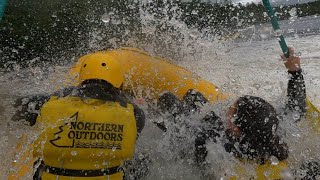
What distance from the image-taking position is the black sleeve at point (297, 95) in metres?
3.54

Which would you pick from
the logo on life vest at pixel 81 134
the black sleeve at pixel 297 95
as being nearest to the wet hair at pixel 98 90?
the logo on life vest at pixel 81 134

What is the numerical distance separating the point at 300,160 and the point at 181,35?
405 centimetres

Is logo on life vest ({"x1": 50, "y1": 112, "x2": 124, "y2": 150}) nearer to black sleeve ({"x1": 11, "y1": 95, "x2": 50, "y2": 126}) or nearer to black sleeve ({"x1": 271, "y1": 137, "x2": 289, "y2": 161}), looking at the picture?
black sleeve ({"x1": 11, "y1": 95, "x2": 50, "y2": 126})

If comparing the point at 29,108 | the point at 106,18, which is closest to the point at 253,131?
the point at 29,108

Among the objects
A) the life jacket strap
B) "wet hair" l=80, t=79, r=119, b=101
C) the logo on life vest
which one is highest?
"wet hair" l=80, t=79, r=119, b=101

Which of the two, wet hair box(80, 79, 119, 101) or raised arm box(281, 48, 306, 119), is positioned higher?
wet hair box(80, 79, 119, 101)

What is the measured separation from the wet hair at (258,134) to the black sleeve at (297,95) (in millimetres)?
875

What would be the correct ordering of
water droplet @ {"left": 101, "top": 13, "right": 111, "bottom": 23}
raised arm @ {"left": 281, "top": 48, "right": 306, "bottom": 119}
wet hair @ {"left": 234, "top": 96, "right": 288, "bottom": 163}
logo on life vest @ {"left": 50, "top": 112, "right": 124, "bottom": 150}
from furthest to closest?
water droplet @ {"left": 101, "top": 13, "right": 111, "bottom": 23}
raised arm @ {"left": 281, "top": 48, "right": 306, "bottom": 119}
wet hair @ {"left": 234, "top": 96, "right": 288, "bottom": 163}
logo on life vest @ {"left": 50, "top": 112, "right": 124, "bottom": 150}

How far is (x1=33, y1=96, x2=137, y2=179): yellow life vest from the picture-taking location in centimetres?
256

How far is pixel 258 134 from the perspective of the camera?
8.87 ft

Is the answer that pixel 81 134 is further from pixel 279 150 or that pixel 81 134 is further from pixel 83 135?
pixel 279 150

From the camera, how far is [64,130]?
2551 millimetres

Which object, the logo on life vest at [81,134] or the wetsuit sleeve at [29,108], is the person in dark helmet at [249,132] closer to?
the logo on life vest at [81,134]

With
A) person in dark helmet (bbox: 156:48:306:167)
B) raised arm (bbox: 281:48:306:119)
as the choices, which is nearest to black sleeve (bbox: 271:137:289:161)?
person in dark helmet (bbox: 156:48:306:167)
